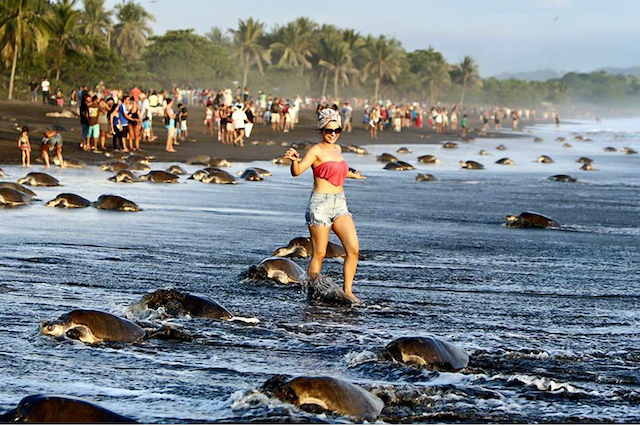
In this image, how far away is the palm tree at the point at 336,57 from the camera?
376 feet

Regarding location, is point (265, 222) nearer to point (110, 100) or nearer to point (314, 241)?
point (314, 241)

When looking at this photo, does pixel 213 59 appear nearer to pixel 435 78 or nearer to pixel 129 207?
pixel 435 78

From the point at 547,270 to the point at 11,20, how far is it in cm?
4731

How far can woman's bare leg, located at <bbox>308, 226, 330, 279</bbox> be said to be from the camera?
830 cm

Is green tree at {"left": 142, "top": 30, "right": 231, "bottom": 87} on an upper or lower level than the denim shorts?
upper

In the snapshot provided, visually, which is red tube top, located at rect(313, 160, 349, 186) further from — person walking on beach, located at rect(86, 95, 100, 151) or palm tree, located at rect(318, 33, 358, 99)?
palm tree, located at rect(318, 33, 358, 99)

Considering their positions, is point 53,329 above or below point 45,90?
below

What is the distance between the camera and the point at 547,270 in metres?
10.3

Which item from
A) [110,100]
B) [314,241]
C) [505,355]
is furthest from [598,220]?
[110,100]

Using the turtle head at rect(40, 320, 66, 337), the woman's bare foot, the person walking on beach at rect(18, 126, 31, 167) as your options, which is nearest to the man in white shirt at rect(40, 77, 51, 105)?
the person walking on beach at rect(18, 126, 31, 167)

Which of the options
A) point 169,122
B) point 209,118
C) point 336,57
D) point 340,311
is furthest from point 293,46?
point 340,311

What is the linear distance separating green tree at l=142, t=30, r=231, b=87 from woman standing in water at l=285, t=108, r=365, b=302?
9615 cm

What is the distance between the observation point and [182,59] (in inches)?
4146

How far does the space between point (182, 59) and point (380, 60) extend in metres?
28.8
